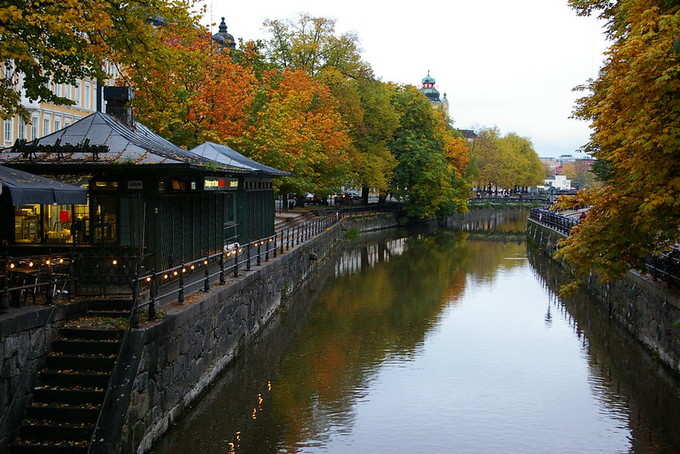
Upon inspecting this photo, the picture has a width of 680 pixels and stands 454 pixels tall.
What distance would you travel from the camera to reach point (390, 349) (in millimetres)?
21719

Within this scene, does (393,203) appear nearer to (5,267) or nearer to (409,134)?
(409,134)

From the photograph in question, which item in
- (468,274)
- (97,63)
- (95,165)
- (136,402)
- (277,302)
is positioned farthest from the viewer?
(468,274)

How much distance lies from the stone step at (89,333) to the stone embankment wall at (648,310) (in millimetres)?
11660

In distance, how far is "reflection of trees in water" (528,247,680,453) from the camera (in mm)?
14945

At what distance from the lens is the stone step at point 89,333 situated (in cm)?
1316

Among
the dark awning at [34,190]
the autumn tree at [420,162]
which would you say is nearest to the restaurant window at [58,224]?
the dark awning at [34,190]

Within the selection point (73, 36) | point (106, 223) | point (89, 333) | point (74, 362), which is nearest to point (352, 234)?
point (106, 223)

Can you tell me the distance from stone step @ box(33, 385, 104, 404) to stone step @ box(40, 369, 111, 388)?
157mm

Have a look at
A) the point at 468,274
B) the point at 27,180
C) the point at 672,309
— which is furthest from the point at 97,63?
the point at 468,274

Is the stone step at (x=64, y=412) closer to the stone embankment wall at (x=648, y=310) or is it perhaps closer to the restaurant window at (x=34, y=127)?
the stone embankment wall at (x=648, y=310)

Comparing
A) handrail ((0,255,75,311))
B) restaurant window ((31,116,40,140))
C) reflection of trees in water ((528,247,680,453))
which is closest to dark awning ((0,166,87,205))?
handrail ((0,255,75,311))

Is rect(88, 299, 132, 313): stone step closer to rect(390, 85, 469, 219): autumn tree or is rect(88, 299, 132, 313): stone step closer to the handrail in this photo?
the handrail

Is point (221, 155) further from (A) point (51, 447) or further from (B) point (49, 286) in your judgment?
(A) point (51, 447)

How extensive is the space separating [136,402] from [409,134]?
194ft
